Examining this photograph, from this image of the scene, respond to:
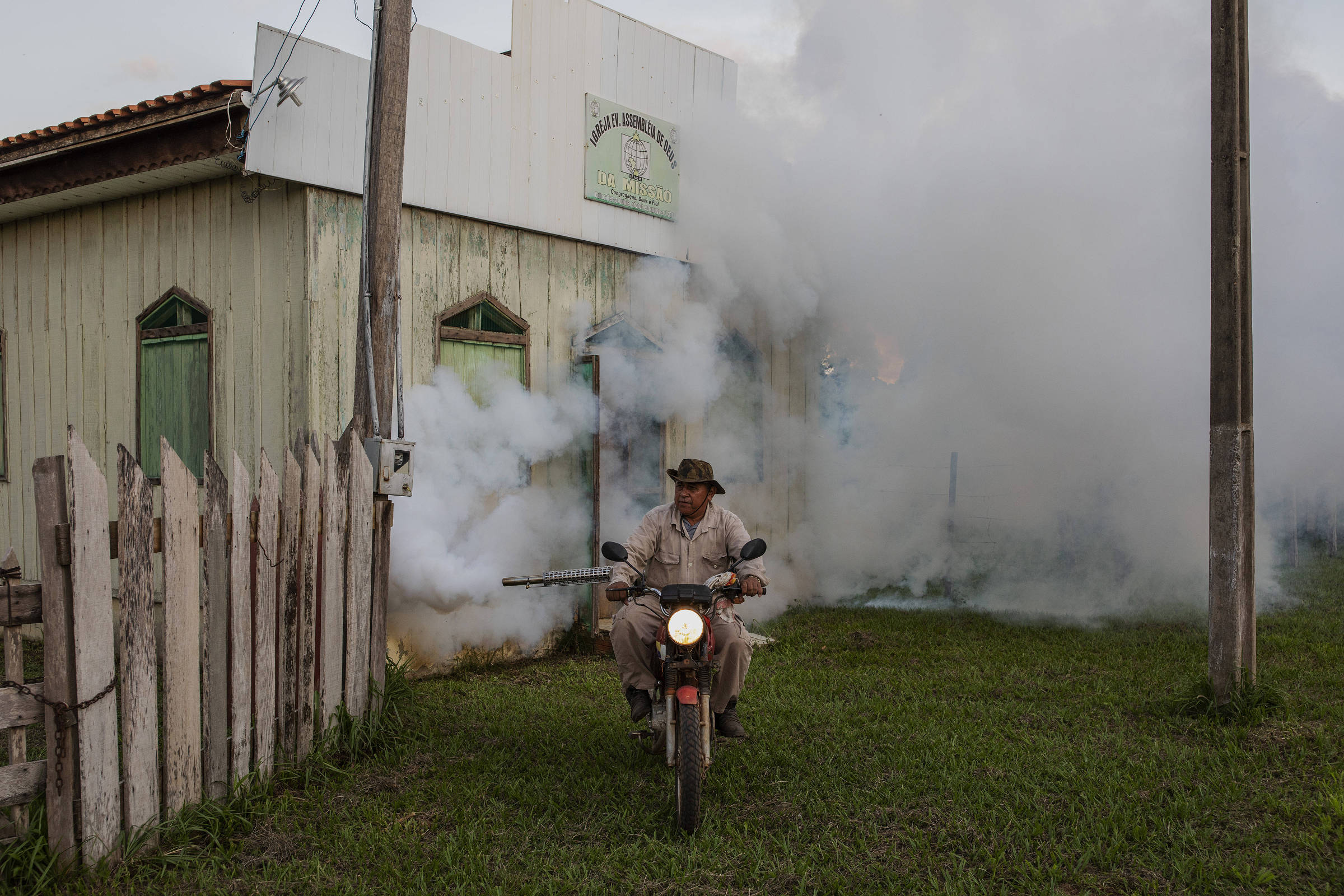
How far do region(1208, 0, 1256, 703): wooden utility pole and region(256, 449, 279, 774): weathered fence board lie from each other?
520 centimetres

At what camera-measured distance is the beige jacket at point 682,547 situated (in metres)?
5.35

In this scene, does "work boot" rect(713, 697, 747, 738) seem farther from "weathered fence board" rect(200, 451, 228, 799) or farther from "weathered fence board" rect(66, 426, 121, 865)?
"weathered fence board" rect(66, 426, 121, 865)

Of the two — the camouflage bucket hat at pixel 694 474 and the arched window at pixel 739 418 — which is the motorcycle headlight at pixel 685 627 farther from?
the arched window at pixel 739 418

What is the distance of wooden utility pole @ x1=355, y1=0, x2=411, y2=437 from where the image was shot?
5.71m

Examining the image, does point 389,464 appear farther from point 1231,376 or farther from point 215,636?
point 1231,376

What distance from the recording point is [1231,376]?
585 centimetres

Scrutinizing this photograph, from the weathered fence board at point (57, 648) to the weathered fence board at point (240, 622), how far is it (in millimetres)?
721

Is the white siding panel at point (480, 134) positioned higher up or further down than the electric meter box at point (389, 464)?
higher up

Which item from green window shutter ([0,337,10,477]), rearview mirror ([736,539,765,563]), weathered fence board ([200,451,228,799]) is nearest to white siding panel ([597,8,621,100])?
rearview mirror ([736,539,765,563])

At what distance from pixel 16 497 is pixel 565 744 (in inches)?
250

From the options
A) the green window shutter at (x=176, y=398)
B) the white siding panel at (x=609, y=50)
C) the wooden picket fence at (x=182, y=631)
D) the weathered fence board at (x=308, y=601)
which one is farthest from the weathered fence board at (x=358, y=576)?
the white siding panel at (x=609, y=50)

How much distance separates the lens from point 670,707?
15.0 feet

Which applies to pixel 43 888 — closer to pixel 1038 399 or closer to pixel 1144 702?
pixel 1144 702

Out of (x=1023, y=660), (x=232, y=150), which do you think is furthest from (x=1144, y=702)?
(x=232, y=150)
